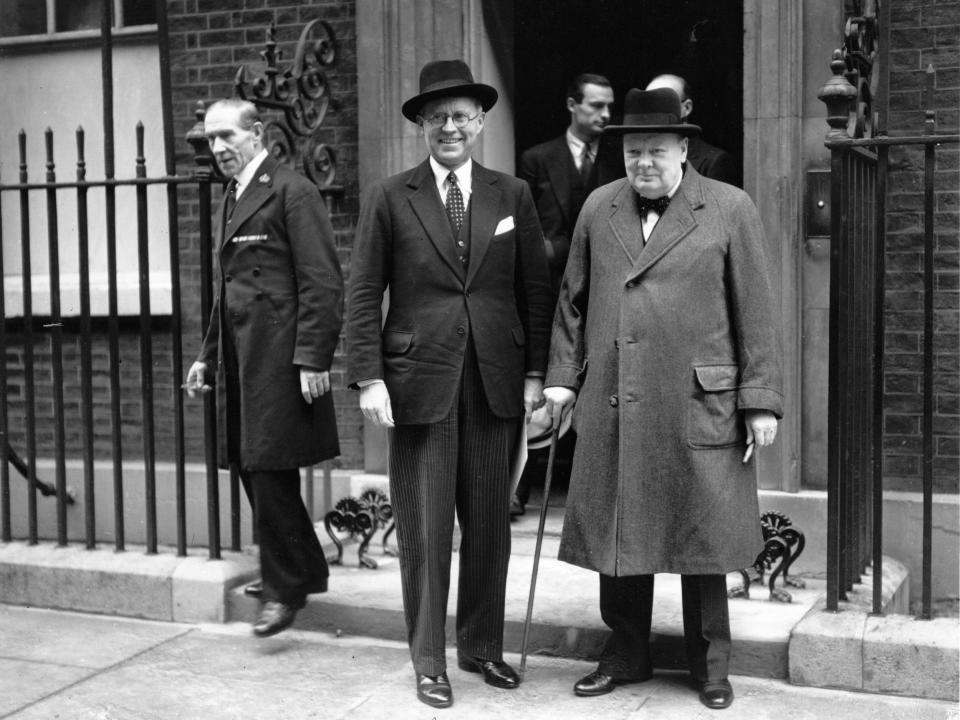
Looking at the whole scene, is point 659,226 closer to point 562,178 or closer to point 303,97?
point 562,178

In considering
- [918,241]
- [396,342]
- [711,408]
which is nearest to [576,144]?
[918,241]

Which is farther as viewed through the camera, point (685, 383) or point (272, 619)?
point (272, 619)

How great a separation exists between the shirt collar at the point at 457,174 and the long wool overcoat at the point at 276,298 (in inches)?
24.4

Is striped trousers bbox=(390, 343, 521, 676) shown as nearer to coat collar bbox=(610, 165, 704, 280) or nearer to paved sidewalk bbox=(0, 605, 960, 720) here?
paved sidewalk bbox=(0, 605, 960, 720)

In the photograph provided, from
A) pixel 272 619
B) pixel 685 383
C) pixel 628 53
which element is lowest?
pixel 272 619

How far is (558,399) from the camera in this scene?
4.34 metres

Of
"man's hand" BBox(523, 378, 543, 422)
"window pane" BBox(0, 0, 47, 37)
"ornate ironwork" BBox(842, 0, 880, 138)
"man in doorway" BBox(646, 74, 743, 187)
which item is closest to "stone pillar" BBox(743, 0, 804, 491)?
"man in doorway" BBox(646, 74, 743, 187)

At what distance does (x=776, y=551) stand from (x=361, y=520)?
5.75ft

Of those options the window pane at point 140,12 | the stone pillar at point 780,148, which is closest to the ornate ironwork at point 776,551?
the stone pillar at point 780,148

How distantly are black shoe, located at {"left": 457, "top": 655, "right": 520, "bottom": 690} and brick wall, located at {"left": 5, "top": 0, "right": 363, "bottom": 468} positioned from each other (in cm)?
214

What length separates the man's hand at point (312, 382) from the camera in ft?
15.8

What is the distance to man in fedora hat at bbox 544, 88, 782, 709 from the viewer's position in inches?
162

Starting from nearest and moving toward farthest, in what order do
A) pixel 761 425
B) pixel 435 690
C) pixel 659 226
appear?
pixel 761 425 < pixel 659 226 < pixel 435 690

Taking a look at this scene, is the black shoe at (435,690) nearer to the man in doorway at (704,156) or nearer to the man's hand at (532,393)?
the man's hand at (532,393)
